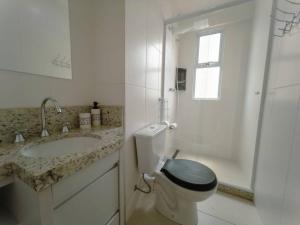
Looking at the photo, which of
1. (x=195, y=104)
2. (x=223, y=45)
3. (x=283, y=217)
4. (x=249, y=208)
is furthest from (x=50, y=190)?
(x=223, y=45)

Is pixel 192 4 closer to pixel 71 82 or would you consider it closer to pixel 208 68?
pixel 208 68

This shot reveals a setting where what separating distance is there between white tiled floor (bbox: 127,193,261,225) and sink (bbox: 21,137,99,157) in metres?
0.80

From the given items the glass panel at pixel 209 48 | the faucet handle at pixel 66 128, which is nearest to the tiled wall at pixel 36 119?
the faucet handle at pixel 66 128

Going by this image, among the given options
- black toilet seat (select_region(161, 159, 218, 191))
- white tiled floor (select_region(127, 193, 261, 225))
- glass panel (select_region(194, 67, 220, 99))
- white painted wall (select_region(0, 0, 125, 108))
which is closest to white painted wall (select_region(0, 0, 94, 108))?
white painted wall (select_region(0, 0, 125, 108))

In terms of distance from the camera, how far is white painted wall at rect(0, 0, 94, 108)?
709 mm

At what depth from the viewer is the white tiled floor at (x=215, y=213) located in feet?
3.85

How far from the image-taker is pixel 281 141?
0.91 m

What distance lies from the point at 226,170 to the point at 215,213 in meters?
0.80

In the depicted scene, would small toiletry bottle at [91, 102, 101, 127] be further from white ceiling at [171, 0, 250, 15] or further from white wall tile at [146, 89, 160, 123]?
white ceiling at [171, 0, 250, 15]

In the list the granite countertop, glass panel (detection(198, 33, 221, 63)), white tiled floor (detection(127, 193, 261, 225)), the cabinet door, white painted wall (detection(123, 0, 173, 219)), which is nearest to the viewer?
the granite countertop

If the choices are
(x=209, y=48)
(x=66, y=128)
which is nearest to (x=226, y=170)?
(x=209, y=48)

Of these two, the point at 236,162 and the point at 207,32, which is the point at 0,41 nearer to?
the point at 207,32

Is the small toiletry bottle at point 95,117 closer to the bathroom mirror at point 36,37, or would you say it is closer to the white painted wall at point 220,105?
the bathroom mirror at point 36,37

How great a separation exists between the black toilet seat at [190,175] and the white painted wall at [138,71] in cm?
34
